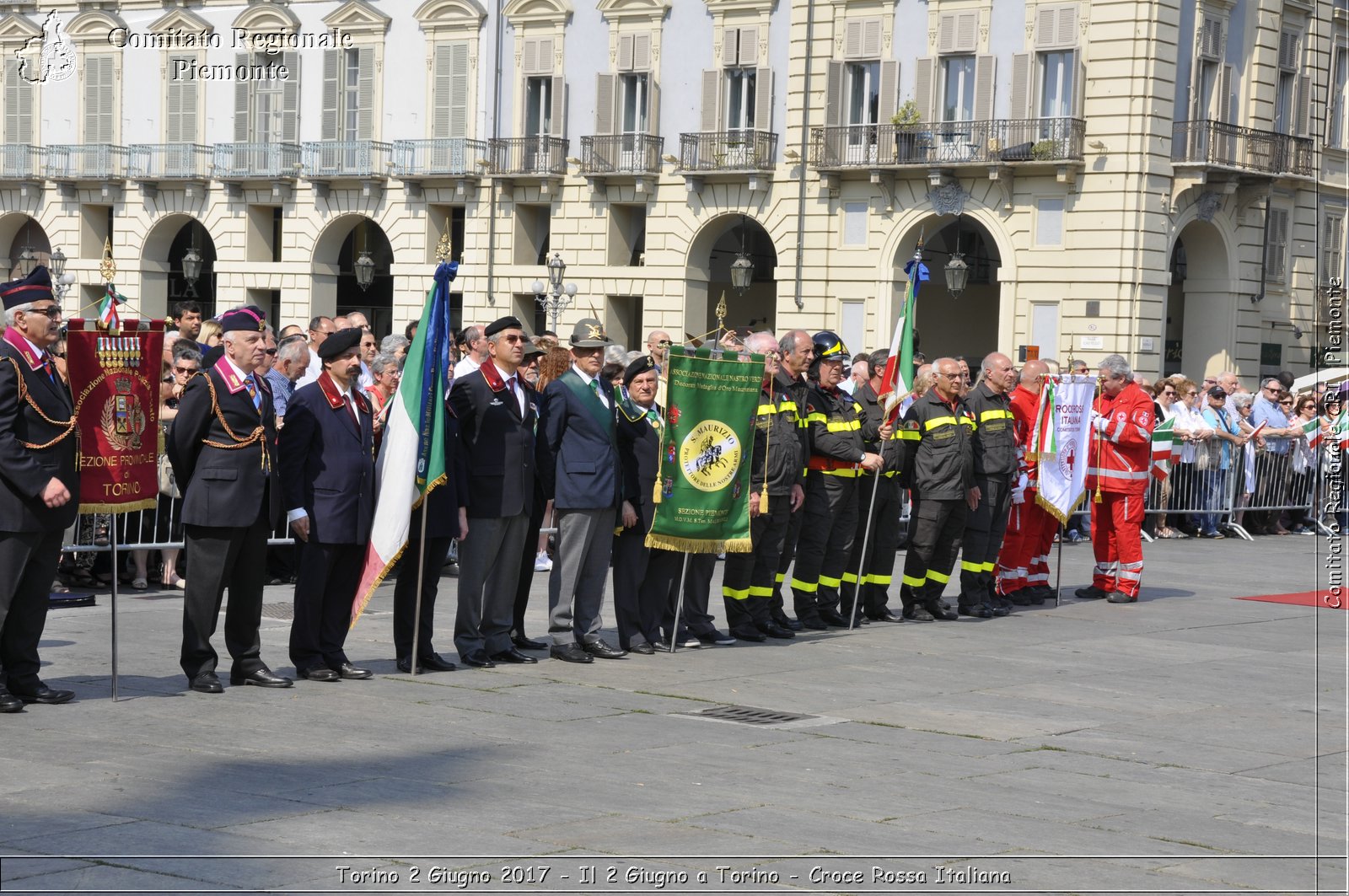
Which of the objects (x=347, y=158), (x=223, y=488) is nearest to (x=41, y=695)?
(x=223, y=488)

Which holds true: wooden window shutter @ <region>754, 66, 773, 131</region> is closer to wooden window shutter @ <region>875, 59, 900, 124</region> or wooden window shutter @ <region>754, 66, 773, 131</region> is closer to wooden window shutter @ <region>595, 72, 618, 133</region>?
wooden window shutter @ <region>875, 59, 900, 124</region>

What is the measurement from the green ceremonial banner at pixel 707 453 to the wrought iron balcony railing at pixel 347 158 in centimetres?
3277

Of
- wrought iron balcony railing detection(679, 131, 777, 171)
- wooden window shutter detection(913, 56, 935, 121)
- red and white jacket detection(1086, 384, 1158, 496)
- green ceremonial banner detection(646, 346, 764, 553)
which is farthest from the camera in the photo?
wrought iron balcony railing detection(679, 131, 777, 171)

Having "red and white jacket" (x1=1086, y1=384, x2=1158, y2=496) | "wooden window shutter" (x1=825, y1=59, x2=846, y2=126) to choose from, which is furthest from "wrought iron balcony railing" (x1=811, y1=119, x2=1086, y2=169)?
"red and white jacket" (x1=1086, y1=384, x2=1158, y2=496)

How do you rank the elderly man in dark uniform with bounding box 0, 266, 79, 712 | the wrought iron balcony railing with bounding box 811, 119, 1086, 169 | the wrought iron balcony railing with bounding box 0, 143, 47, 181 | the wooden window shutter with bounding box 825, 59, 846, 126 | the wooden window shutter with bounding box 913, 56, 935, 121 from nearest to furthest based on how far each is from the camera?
1. the elderly man in dark uniform with bounding box 0, 266, 79, 712
2. the wrought iron balcony railing with bounding box 811, 119, 1086, 169
3. the wooden window shutter with bounding box 913, 56, 935, 121
4. the wooden window shutter with bounding box 825, 59, 846, 126
5. the wrought iron balcony railing with bounding box 0, 143, 47, 181

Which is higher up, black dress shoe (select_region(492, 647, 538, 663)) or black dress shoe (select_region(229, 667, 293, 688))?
black dress shoe (select_region(229, 667, 293, 688))

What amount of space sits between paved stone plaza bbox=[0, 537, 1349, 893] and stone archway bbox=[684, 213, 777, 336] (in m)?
28.4

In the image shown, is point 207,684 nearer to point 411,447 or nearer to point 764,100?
point 411,447

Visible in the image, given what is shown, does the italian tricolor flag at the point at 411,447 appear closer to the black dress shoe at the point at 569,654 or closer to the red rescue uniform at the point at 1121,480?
the black dress shoe at the point at 569,654

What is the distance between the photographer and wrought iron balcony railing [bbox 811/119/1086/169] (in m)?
35.2

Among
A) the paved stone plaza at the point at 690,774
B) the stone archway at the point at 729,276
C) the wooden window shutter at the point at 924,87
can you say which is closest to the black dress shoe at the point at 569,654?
the paved stone plaza at the point at 690,774

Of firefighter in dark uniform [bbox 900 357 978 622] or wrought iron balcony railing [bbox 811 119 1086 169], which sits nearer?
firefighter in dark uniform [bbox 900 357 978 622]

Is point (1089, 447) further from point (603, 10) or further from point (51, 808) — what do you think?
point (603, 10)

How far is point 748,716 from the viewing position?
9688 mm
